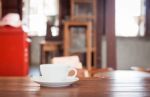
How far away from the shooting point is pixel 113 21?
409cm

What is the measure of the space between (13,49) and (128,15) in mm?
3381

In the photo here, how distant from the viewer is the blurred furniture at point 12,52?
485 centimetres

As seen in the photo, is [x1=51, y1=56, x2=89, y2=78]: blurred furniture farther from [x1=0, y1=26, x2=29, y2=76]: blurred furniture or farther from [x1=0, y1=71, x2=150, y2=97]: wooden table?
[x1=0, y1=26, x2=29, y2=76]: blurred furniture

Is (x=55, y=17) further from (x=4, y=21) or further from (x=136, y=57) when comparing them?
(x=4, y=21)

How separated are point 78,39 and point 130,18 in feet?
6.58

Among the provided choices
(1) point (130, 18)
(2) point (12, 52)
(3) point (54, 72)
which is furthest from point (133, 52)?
(3) point (54, 72)

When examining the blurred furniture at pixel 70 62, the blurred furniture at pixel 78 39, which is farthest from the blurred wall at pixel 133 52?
the blurred furniture at pixel 70 62

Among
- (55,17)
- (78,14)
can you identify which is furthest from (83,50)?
(55,17)

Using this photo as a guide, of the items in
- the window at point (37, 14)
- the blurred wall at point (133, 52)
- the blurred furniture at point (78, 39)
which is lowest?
the blurred wall at point (133, 52)

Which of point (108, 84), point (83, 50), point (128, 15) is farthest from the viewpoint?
point (128, 15)

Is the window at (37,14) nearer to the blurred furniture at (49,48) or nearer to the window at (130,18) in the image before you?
the blurred furniture at (49,48)

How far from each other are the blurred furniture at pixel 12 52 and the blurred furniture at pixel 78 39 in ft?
2.81

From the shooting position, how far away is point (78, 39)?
5902 millimetres

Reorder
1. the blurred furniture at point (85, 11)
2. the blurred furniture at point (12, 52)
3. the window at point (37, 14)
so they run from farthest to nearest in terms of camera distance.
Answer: the window at point (37, 14) → the blurred furniture at point (85, 11) → the blurred furniture at point (12, 52)
